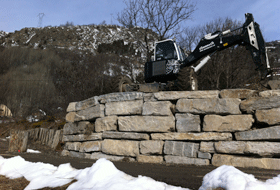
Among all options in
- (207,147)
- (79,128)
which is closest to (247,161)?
(207,147)

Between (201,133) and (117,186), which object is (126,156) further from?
(117,186)

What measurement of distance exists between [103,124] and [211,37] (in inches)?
177

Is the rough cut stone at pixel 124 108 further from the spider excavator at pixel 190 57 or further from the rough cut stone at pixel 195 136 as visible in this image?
the spider excavator at pixel 190 57

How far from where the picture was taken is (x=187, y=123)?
472 cm

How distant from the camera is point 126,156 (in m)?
5.22

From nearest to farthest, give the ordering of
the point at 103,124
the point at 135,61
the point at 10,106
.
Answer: the point at 103,124, the point at 135,61, the point at 10,106

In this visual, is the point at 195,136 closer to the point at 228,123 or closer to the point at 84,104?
the point at 228,123

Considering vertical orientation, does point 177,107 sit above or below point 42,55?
below

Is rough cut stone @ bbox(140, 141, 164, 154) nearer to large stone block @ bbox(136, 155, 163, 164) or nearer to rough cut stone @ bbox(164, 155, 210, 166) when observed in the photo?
large stone block @ bbox(136, 155, 163, 164)

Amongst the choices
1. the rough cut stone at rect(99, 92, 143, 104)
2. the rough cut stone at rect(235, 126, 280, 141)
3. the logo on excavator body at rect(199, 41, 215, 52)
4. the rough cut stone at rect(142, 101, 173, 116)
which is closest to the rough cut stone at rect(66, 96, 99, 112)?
the rough cut stone at rect(99, 92, 143, 104)

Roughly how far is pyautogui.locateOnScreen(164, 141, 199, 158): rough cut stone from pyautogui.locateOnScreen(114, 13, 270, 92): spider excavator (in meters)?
2.26

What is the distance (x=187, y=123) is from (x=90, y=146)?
9.02 ft

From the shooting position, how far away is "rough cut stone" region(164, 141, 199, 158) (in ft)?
14.8

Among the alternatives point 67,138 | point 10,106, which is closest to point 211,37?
point 67,138
